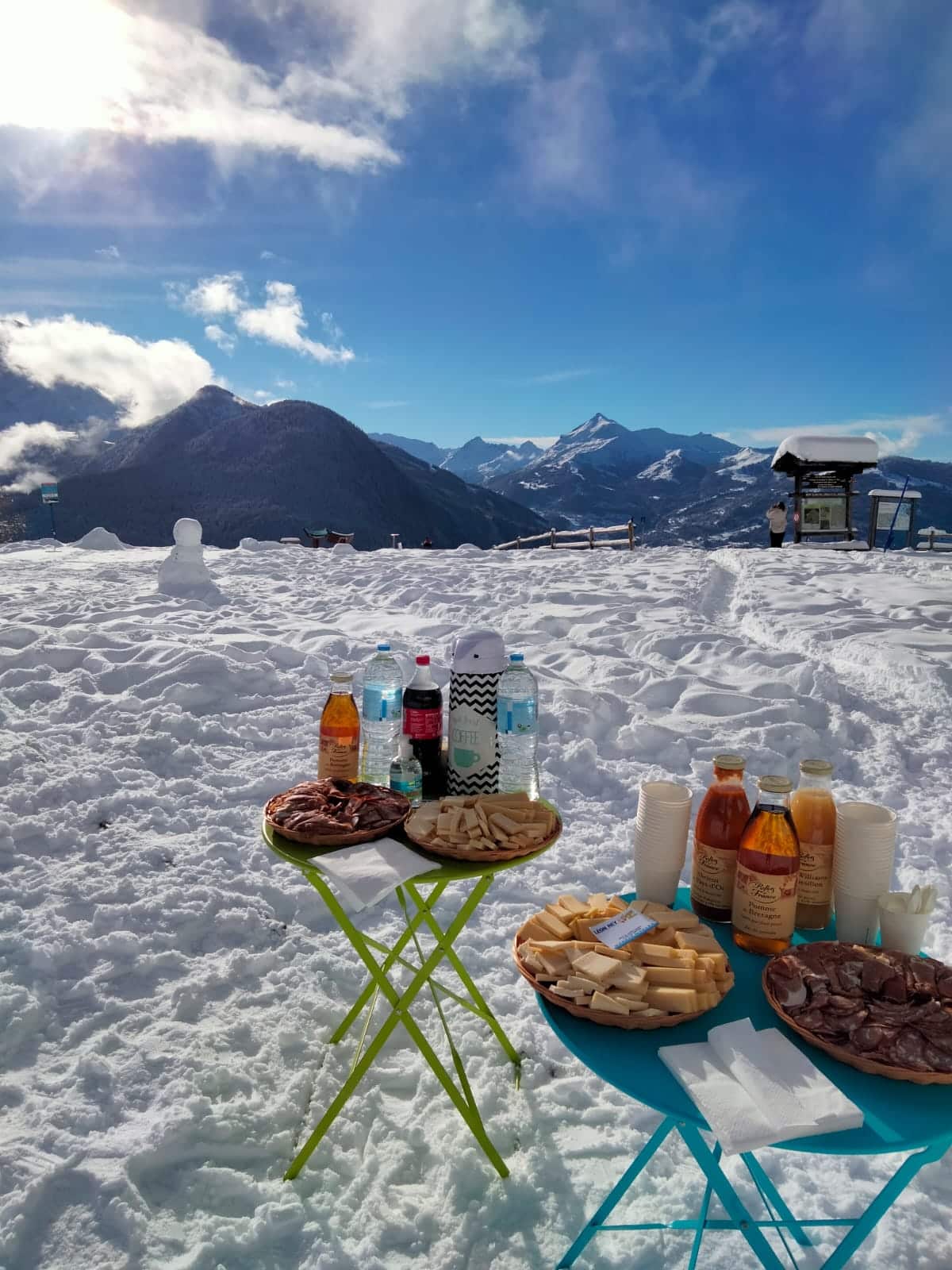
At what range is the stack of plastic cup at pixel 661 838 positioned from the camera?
1.96 metres

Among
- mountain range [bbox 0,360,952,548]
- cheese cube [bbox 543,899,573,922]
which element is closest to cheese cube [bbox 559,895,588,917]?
cheese cube [bbox 543,899,573,922]

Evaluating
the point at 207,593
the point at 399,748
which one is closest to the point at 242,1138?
the point at 399,748

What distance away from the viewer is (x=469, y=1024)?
275cm

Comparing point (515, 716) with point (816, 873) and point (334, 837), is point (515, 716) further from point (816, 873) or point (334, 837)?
point (816, 873)

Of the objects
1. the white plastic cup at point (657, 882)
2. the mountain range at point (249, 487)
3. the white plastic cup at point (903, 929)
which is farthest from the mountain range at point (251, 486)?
the white plastic cup at point (903, 929)

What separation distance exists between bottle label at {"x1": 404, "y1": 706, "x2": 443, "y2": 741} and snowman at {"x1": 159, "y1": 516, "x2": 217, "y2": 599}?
7961 mm

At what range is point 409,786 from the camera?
7.89ft

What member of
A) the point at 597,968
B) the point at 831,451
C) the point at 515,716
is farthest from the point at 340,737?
the point at 831,451

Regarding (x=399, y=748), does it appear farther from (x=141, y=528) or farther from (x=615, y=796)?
(x=141, y=528)

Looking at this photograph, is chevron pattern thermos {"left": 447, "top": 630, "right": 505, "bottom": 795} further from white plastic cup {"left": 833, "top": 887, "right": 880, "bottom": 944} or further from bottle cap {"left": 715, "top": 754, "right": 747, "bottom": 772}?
white plastic cup {"left": 833, "top": 887, "right": 880, "bottom": 944}

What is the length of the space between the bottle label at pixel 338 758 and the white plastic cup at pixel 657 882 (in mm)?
940

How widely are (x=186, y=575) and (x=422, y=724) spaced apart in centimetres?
867

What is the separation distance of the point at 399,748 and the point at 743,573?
1024 centimetres

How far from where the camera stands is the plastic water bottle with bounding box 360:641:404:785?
2.48 meters
